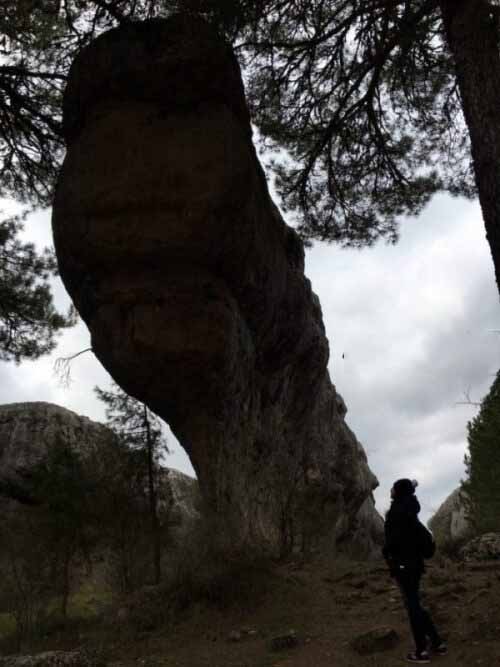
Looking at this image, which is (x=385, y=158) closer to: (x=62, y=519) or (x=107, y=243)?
(x=107, y=243)

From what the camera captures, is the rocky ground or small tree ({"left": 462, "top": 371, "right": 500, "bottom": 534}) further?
small tree ({"left": 462, "top": 371, "right": 500, "bottom": 534})

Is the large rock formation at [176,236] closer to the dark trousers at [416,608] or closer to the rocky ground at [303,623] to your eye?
the rocky ground at [303,623]

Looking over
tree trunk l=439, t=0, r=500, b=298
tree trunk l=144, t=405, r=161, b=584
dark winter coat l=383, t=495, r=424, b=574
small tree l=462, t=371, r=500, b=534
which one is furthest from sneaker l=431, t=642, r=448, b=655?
small tree l=462, t=371, r=500, b=534

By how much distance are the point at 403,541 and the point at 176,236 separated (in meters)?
5.30

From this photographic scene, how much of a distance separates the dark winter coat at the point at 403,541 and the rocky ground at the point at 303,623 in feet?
3.01

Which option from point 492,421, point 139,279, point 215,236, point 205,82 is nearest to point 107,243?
point 139,279

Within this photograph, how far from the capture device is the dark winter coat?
5.76m

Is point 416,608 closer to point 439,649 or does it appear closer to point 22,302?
point 439,649

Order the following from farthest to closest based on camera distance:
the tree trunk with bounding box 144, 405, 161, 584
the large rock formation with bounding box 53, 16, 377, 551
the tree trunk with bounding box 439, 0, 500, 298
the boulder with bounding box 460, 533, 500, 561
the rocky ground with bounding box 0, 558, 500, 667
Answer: the tree trunk with bounding box 144, 405, 161, 584 → the boulder with bounding box 460, 533, 500, 561 → the large rock formation with bounding box 53, 16, 377, 551 → the tree trunk with bounding box 439, 0, 500, 298 → the rocky ground with bounding box 0, 558, 500, 667

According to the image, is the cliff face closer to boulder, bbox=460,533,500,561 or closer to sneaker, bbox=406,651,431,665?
boulder, bbox=460,533,500,561

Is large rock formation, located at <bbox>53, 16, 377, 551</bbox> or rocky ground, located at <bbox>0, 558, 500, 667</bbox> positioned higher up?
large rock formation, located at <bbox>53, 16, 377, 551</bbox>

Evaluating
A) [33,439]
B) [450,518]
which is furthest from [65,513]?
[450,518]

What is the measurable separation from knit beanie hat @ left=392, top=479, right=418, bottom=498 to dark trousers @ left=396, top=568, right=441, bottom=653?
0.64 metres

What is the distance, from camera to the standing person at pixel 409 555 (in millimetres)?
5750
